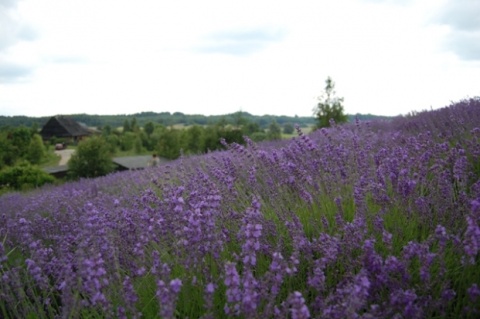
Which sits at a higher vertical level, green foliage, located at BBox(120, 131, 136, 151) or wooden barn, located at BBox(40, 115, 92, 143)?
wooden barn, located at BBox(40, 115, 92, 143)

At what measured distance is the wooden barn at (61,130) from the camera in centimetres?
7462

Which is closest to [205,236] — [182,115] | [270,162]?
[270,162]

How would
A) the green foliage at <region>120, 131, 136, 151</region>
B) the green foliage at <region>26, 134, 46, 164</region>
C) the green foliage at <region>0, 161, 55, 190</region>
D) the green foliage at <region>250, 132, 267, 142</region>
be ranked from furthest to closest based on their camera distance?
the green foliage at <region>120, 131, 136, 151</region> < the green foliage at <region>26, 134, 46, 164</region> < the green foliage at <region>250, 132, 267, 142</region> < the green foliage at <region>0, 161, 55, 190</region>

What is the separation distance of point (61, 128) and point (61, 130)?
0.45m

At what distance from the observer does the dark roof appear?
74.8m

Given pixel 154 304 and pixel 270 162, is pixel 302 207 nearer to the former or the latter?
pixel 270 162

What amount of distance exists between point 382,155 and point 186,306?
2.26 meters

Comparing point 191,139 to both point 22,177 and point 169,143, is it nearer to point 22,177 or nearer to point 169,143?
point 169,143

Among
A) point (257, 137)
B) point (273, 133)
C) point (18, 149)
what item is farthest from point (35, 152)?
point (273, 133)

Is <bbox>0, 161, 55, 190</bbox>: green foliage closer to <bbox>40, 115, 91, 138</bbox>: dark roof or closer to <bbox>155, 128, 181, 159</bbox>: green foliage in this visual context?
<bbox>155, 128, 181, 159</bbox>: green foliage

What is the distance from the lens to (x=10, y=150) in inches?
1339

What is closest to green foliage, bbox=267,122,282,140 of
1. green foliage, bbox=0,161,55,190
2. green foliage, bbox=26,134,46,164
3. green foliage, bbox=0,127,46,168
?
green foliage, bbox=0,161,55,190

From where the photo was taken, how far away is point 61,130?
2972 inches

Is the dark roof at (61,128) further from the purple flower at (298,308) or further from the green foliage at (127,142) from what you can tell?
the purple flower at (298,308)
